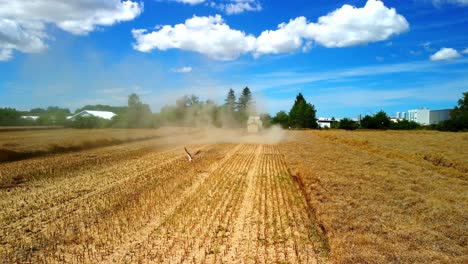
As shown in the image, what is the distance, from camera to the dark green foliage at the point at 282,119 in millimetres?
121656

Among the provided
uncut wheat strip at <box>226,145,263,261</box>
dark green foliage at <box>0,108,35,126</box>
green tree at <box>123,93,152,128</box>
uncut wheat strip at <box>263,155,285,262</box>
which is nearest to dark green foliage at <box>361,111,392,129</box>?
green tree at <box>123,93,152,128</box>

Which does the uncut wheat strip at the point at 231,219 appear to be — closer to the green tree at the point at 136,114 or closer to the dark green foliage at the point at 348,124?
the green tree at the point at 136,114

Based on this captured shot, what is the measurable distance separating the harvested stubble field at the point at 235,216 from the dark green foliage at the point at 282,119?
103 metres

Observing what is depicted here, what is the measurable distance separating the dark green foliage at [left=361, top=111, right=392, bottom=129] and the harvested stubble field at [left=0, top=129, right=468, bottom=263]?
279 feet

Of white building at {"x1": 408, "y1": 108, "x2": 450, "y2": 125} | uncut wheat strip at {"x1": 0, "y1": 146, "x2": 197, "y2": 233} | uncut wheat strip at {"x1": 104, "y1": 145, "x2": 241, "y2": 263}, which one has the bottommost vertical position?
uncut wheat strip at {"x1": 104, "y1": 145, "x2": 241, "y2": 263}

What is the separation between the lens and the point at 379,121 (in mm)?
99188

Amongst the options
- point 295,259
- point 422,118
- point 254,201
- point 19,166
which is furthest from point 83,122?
point 422,118

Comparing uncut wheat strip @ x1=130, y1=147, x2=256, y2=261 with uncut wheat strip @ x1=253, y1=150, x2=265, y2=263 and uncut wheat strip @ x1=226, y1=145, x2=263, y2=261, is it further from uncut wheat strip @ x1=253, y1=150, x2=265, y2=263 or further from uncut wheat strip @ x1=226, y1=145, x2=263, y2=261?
uncut wheat strip @ x1=253, y1=150, x2=265, y2=263

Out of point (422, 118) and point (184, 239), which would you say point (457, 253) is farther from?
point (422, 118)

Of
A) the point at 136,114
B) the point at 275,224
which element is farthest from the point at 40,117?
the point at 275,224

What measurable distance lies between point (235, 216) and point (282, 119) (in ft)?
384

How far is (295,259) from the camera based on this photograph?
25.4ft

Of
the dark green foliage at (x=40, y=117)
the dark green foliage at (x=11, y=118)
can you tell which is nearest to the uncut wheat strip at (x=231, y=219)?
the dark green foliage at (x=11, y=118)

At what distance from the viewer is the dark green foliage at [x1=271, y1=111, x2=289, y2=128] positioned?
122 m
